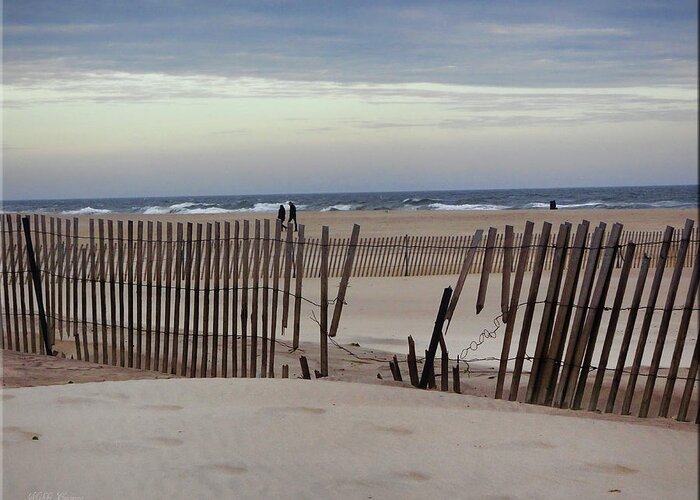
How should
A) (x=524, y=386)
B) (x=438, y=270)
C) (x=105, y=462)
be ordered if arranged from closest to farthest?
(x=105, y=462)
(x=524, y=386)
(x=438, y=270)

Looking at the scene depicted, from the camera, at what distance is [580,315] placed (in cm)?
657

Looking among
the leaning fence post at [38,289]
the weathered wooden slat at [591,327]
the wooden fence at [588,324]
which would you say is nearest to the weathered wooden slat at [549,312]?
the wooden fence at [588,324]

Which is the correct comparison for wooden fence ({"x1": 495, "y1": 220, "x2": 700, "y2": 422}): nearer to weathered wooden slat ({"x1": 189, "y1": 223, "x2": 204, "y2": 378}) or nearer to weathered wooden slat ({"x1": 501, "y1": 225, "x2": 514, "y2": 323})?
weathered wooden slat ({"x1": 501, "y1": 225, "x2": 514, "y2": 323})

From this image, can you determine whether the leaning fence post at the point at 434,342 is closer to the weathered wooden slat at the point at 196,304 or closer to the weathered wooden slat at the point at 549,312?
the weathered wooden slat at the point at 549,312

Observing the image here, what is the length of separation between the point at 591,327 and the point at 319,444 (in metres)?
2.47

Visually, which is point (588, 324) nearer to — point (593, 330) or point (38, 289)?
point (593, 330)

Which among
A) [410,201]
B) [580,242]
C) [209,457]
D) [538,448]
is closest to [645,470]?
[538,448]

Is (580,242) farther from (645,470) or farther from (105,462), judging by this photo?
(105,462)

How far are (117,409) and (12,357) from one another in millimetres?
3370

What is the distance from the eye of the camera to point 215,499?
178 inches

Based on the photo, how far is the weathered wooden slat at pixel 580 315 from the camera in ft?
21.6

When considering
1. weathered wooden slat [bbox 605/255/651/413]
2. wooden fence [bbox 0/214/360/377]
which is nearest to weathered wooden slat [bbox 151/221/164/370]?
wooden fence [bbox 0/214/360/377]

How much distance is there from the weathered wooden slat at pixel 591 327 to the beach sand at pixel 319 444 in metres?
0.28

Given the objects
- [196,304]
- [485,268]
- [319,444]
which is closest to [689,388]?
[485,268]
